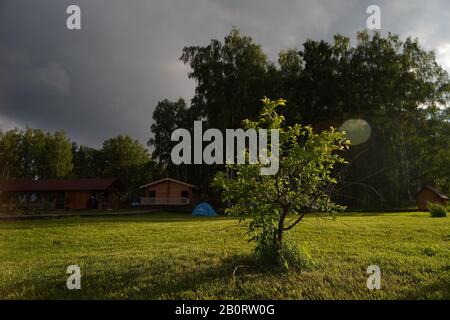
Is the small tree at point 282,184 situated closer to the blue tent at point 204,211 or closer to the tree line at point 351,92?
the blue tent at point 204,211

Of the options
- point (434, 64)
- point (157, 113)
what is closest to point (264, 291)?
point (434, 64)

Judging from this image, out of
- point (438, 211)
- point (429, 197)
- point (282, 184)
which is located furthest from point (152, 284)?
point (429, 197)

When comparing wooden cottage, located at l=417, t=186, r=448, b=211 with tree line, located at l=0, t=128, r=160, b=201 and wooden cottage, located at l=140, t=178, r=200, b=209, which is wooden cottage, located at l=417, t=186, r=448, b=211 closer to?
wooden cottage, located at l=140, t=178, r=200, b=209

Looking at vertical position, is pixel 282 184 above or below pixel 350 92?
below

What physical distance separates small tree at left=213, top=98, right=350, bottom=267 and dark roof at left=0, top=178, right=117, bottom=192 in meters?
34.0

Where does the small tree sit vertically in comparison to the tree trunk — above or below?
above

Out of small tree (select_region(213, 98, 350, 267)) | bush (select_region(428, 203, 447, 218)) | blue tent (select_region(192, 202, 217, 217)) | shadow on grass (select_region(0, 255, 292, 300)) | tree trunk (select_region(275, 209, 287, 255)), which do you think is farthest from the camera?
blue tent (select_region(192, 202, 217, 217))

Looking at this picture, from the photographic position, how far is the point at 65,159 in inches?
2308

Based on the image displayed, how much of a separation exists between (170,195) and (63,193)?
11.7 m

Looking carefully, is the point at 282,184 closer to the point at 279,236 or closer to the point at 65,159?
the point at 279,236

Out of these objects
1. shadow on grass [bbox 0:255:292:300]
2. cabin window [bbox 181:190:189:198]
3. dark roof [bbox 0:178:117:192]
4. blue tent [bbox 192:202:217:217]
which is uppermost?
dark roof [bbox 0:178:117:192]

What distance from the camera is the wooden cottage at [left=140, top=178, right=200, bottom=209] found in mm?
36656

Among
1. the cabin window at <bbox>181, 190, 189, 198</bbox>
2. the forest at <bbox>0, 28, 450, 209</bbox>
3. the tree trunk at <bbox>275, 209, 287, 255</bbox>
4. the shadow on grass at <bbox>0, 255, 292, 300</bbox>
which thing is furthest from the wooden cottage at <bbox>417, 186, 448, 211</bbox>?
the shadow on grass at <bbox>0, 255, 292, 300</bbox>

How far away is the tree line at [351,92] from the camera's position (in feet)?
101
